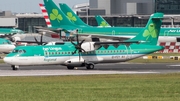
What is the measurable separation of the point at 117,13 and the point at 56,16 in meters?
96.0

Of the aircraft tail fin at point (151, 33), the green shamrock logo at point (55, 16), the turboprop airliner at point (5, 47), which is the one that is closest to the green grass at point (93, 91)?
the aircraft tail fin at point (151, 33)

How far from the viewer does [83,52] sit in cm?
5041

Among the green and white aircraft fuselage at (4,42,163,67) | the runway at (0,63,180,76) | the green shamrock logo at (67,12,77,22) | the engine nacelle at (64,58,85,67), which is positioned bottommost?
the runway at (0,63,180,76)

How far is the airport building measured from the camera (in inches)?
6161

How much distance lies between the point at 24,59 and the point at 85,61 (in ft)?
16.0

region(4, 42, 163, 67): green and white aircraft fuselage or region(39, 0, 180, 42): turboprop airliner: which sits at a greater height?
region(39, 0, 180, 42): turboprop airliner

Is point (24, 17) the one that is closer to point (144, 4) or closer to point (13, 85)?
point (144, 4)

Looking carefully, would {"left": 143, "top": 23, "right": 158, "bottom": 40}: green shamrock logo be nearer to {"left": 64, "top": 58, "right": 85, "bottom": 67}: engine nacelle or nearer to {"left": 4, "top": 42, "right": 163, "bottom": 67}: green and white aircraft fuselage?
{"left": 4, "top": 42, "right": 163, "bottom": 67}: green and white aircraft fuselage

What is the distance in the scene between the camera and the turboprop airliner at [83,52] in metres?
48.1

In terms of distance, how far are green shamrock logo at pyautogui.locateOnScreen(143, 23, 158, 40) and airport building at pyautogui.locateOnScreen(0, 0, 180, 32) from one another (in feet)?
314

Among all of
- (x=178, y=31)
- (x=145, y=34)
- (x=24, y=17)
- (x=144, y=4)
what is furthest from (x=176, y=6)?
(x=145, y=34)

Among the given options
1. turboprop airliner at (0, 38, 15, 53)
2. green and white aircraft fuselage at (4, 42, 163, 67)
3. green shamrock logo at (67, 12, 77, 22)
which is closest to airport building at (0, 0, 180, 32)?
green shamrock logo at (67, 12, 77, 22)

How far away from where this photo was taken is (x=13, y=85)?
33.1 m

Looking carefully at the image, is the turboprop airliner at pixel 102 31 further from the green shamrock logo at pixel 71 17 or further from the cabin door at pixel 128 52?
the cabin door at pixel 128 52
